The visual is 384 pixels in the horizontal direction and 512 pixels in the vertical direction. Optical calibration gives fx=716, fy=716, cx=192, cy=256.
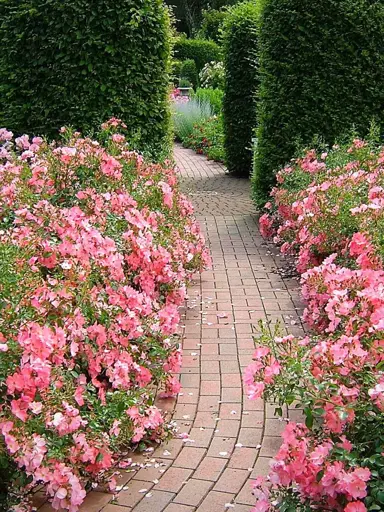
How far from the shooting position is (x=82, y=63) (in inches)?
293

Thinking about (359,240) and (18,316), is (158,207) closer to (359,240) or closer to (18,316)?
(359,240)

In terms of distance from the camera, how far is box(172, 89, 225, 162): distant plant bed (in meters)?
16.2

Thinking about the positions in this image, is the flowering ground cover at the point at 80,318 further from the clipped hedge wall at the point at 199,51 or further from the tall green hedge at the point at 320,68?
the clipped hedge wall at the point at 199,51

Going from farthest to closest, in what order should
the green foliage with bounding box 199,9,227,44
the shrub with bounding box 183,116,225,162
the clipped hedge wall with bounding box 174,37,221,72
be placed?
the green foliage with bounding box 199,9,227,44
the clipped hedge wall with bounding box 174,37,221,72
the shrub with bounding box 183,116,225,162

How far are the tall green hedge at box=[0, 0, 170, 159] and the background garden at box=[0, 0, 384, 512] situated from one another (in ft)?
0.07

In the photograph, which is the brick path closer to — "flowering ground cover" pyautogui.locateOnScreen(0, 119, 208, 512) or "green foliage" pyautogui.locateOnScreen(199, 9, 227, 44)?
"flowering ground cover" pyautogui.locateOnScreen(0, 119, 208, 512)

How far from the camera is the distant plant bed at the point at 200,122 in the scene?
637 inches

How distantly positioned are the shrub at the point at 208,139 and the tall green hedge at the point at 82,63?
689cm

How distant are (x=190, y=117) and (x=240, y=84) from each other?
6.07 m

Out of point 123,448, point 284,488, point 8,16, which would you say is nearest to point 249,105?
point 8,16

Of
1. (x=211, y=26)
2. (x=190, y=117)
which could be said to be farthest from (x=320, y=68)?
(x=211, y=26)

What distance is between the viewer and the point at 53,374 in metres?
2.71

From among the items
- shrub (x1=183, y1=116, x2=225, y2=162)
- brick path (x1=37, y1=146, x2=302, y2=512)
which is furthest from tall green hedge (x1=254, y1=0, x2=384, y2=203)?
shrub (x1=183, y1=116, x2=225, y2=162)

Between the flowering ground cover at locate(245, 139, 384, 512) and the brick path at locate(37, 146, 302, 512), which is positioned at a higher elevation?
the flowering ground cover at locate(245, 139, 384, 512)
